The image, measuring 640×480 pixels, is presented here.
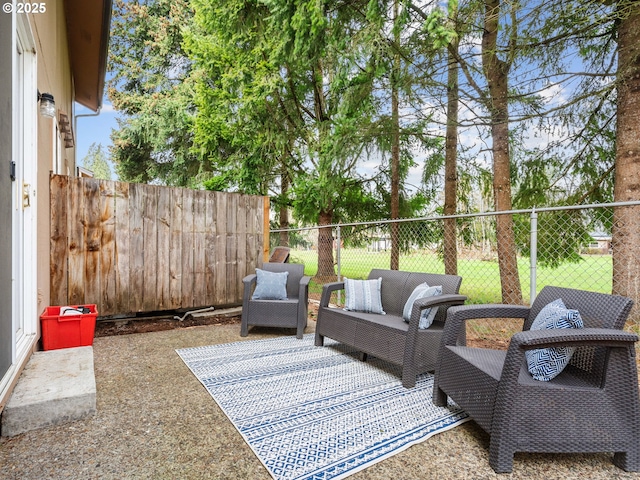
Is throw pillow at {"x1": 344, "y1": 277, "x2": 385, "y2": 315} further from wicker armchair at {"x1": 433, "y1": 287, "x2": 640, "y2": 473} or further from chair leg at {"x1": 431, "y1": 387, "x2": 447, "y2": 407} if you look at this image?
wicker armchair at {"x1": 433, "y1": 287, "x2": 640, "y2": 473}

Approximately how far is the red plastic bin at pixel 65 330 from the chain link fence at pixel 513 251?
115 inches

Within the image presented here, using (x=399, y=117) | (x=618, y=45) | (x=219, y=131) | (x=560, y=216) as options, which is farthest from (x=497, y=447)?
(x=219, y=131)

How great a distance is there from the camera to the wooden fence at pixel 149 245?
410 centimetres

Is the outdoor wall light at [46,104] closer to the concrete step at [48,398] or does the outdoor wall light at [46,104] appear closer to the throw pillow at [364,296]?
the concrete step at [48,398]

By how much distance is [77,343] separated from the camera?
322cm

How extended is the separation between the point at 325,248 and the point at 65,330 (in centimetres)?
584

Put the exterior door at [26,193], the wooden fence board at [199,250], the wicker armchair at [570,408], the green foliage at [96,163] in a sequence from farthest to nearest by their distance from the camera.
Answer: the green foliage at [96,163]
the wooden fence board at [199,250]
the exterior door at [26,193]
the wicker armchair at [570,408]

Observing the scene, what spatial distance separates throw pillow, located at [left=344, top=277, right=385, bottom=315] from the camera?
3344mm

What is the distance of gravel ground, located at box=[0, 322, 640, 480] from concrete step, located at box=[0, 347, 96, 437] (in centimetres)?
5

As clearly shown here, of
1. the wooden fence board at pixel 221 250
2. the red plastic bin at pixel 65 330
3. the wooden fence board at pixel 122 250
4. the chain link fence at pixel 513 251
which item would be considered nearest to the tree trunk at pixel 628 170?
the chain link fence at pixel 513 251

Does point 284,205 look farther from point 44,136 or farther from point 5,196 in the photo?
point 5,196

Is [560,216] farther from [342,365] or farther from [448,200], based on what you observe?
[342,365]

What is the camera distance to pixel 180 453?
183 centimetres

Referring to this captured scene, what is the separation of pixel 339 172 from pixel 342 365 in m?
4.20
